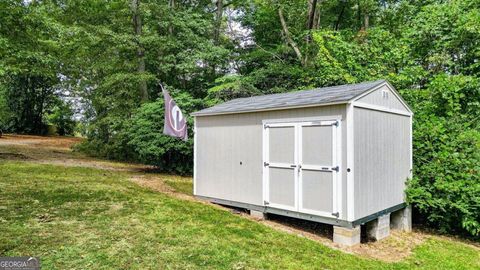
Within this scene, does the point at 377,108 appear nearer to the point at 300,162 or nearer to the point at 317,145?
the point at 317,145

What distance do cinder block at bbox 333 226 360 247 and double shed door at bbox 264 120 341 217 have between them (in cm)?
26

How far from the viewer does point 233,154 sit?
260 inches

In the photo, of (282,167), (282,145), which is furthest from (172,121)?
(282,167)

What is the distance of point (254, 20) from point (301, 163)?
37.2 ft

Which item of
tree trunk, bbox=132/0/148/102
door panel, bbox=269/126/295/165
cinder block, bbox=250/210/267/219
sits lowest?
cinder block, bbox=250/210/267/219

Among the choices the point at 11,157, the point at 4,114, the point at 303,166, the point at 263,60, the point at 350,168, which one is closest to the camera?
the point at 350,168

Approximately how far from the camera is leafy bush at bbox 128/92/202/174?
34.4ft

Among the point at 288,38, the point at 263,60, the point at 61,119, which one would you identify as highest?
the point at 288,38

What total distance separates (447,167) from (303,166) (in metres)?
3.36

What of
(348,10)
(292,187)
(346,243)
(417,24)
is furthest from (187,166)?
(348,10)

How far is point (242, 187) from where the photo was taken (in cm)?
642

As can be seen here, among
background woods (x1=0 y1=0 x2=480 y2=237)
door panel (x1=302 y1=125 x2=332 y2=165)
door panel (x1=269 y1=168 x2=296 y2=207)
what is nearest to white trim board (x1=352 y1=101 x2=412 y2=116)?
door panel (x1=302 y1=125 x2=332 y2=165)

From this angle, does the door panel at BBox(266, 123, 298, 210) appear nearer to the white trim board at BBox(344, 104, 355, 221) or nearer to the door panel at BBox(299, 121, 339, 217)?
the door panel at BBox(299, 121, 339, 217)

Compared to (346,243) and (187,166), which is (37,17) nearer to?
(187,166)
